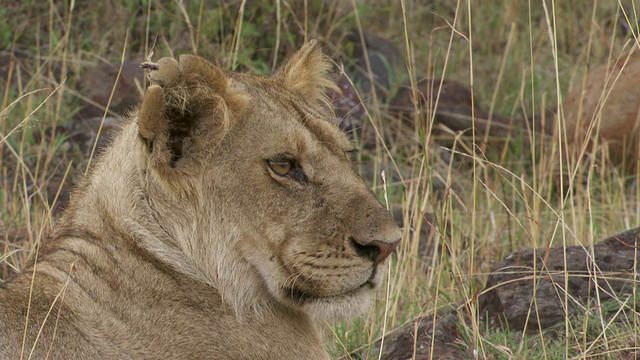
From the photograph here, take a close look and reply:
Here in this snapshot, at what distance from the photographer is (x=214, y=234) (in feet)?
11.9

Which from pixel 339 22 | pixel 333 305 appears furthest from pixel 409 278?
pixel 339 22

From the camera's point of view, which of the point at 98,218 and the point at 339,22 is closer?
the point at 98,218

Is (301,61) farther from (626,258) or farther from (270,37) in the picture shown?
(270,37)

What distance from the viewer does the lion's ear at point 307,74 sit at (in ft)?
14.3

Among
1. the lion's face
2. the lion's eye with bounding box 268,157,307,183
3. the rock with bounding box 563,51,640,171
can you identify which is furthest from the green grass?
the lion's eye with bounding box 268,157,307,183

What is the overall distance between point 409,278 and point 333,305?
217 centimetres

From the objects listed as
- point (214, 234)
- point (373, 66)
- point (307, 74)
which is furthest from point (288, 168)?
point (373, 66)

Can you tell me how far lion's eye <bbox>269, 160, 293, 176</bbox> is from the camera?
3.64 m

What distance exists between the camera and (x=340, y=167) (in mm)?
3766

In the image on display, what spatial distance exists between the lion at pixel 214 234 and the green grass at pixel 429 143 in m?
0.67

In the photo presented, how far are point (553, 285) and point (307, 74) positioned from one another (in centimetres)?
146

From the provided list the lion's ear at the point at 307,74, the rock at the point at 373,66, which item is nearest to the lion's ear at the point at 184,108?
the lion's ear at the point at 307,74

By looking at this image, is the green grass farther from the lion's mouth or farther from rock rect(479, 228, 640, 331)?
the lion's mouth

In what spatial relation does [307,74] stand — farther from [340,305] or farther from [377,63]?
[377,63]
